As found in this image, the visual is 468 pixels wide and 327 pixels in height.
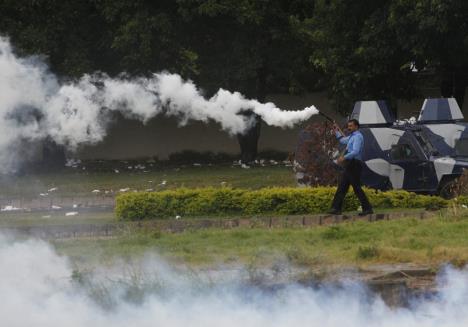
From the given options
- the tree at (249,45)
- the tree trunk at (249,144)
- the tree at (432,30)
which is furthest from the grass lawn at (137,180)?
the tree at (432,30)

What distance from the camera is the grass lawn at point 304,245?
10742mm

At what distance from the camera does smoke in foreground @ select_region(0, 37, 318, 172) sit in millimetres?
13906

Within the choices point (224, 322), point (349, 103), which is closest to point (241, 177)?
point (349, 103)

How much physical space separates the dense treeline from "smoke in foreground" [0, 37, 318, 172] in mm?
6350

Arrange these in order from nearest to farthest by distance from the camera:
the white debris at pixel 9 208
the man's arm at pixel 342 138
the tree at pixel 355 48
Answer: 1. the man's arm at pixel 342 138
2. the white debris at pixel 9 208
3. the tree at pixel 355 48

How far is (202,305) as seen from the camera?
8070 millimetres

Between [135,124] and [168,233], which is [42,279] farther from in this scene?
[135,124]

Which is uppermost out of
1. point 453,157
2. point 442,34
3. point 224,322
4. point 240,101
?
point 442,34

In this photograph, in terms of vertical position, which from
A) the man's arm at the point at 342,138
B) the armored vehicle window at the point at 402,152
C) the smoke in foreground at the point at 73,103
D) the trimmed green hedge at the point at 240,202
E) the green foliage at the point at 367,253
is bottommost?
the green foliage at the point at 367,253

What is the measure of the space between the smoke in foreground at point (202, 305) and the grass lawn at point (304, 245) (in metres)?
1.51

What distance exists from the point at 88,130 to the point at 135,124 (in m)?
11.5

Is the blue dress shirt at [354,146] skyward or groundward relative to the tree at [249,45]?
groundward

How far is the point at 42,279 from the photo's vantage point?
9.02 metres

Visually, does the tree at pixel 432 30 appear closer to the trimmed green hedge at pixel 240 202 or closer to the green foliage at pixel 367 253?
the trimmed green hedge at pixel 240 202
